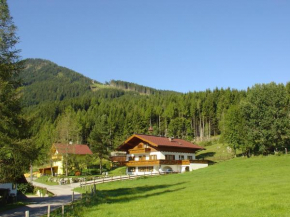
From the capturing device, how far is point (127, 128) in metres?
95.4

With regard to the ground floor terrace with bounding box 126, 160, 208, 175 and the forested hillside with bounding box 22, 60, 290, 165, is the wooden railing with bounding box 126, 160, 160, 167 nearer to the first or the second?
the ground floor terrace with bounding box 126, 160, 208, 175

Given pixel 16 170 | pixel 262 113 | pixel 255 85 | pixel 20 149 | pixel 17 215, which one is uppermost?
pixel 255 85

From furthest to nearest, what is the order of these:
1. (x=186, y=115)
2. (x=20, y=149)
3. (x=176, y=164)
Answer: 1. (x=186, y=115)
2. (x=176, y=164)
3. (x=20, y=149)

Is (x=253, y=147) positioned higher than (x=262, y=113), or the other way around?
(x=262, y=113)

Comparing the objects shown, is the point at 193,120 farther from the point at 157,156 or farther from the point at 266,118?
the point at 157,156

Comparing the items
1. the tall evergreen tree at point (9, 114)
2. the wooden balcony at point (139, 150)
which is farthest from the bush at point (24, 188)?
the wooden balcony at point (139, 150)

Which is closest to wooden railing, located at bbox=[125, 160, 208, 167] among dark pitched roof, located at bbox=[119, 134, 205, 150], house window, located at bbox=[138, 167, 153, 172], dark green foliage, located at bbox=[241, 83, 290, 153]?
house window, located at bbox=[138, 167, 153, 172]

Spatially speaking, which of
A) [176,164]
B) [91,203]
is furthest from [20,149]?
[176,164]

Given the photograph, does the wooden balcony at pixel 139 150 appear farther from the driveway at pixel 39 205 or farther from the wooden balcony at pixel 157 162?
the driveway at pixel 39 205

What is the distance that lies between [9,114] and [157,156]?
→ 1428 inches

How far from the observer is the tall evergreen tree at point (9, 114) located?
1683 centimetres

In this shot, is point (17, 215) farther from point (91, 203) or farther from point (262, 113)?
point (262, 113)

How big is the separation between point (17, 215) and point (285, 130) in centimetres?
4678

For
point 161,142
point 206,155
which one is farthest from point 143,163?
point 206,155
